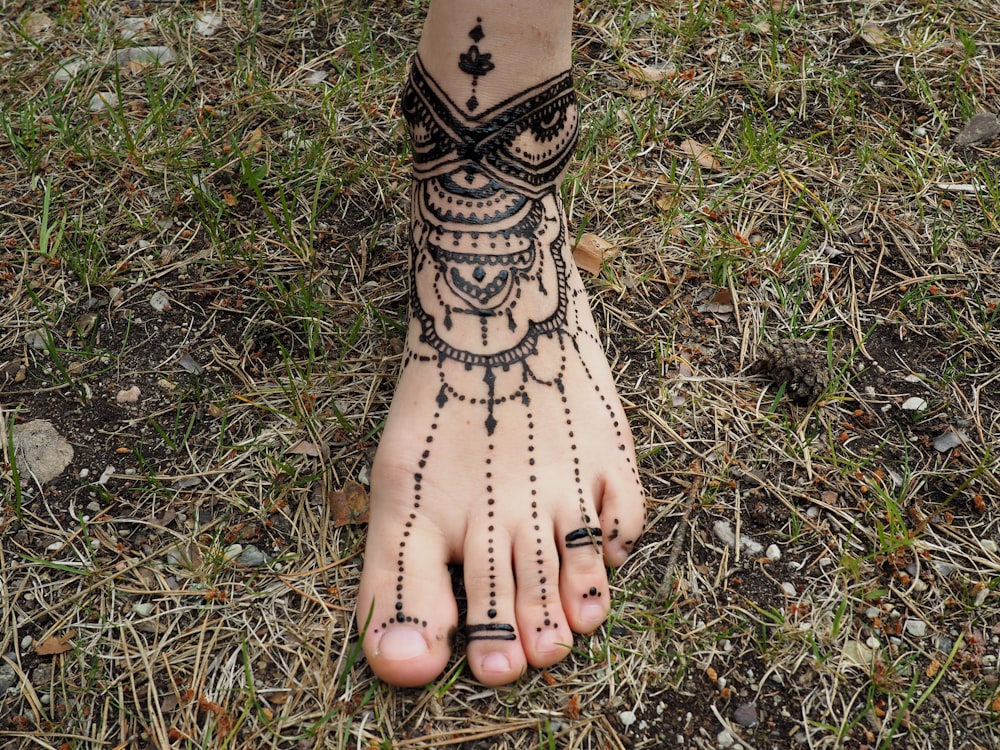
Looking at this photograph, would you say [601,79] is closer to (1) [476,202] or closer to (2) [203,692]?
(1) [476,202]

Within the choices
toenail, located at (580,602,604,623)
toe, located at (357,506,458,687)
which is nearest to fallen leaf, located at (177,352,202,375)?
toe, located at (357,506,458,687)

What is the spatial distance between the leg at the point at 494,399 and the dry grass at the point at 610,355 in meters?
0.08

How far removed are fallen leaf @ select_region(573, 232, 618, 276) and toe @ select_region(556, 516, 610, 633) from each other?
0.71m

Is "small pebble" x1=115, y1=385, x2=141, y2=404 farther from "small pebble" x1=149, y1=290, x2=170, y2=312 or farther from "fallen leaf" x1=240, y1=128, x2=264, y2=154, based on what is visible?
"fallen leaf" x1=240, y1=128, x2=264, y2=154

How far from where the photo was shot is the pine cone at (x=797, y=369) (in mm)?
1833

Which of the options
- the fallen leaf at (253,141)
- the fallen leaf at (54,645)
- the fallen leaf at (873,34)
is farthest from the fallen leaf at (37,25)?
the fallen leaf at (873,34)

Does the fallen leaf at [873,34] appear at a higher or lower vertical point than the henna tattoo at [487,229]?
lower

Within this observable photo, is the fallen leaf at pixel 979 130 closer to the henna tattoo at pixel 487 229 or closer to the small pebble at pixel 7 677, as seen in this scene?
the henna tattoo at pixel 487 229

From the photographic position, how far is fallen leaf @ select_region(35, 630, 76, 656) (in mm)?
1511

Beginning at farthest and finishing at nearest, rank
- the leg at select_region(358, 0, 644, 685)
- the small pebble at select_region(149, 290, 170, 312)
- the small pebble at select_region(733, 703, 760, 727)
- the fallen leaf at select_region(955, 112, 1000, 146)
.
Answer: the fallen leaf at select_region(955, 112, 1000, 146) → the small pebble at select_region(149, 290, 170, 312) → the leg at select_region(358, 0, 644, 685) → the small pebble at select_region(733, 703, 760, 727)

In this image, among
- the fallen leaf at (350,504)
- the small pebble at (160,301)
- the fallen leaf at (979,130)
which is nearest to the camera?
the fallen leaf at (350,504)

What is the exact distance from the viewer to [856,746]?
143cm

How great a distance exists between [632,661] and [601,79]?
5.69 ft

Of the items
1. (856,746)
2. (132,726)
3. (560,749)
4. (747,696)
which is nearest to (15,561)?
(132,726)
